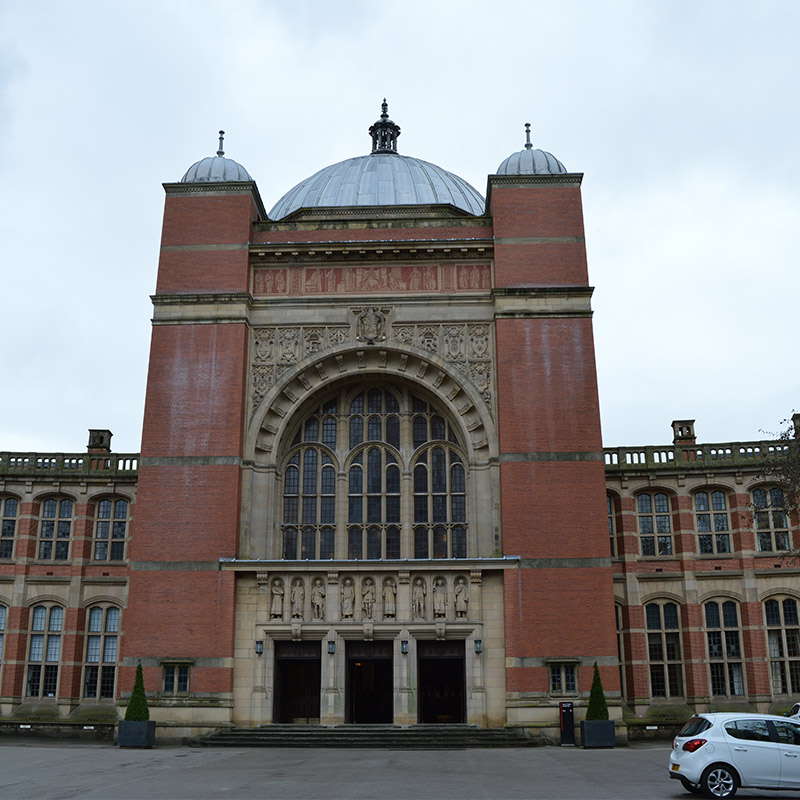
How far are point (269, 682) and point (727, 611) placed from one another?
1668cm

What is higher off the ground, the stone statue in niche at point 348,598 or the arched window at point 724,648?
the stone statue in niche at point 348,598

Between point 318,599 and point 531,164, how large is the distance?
1696 cm

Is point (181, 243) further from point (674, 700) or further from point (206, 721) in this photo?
point (674, 700)

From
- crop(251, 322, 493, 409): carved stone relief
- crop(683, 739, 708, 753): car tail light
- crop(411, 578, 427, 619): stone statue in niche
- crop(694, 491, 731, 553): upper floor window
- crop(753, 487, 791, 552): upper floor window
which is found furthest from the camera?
crop(694, 491, 731, 553): upper floor window

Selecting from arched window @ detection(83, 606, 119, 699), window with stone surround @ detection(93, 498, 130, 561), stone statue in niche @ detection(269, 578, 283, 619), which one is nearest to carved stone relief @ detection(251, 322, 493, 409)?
stone statue in niche @ detection(269, 578, 283, 619)

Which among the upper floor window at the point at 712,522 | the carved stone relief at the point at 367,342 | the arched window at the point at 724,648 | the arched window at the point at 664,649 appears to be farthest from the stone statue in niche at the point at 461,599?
the upper floor window at the point at 712,522

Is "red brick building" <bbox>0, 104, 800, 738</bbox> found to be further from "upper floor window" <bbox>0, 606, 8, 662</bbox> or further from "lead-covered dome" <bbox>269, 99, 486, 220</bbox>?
"lead-covered dome" <bbox>269, 99, 486, 220</bbox>

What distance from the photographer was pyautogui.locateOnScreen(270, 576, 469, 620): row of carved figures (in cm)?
2808

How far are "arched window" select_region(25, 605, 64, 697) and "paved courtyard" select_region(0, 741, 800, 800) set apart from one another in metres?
8.20

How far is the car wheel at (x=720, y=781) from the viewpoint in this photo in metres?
14.9

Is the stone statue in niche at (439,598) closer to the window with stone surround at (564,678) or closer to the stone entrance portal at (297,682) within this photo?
the window with stone surround at (564,678)

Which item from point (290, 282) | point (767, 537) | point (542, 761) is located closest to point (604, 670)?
point (542, 761)

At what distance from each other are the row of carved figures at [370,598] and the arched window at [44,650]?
422 inches

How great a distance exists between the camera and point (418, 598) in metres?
28.2
